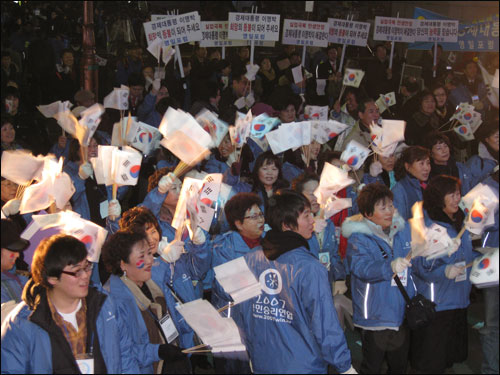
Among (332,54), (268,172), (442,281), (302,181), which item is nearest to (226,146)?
(268,172)

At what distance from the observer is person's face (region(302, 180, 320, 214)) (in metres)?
6.06

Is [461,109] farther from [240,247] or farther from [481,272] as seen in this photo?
[240,247]

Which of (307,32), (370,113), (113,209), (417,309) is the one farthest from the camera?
(307,32)

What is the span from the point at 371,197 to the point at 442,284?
0.93 meters

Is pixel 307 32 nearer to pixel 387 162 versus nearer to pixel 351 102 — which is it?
pixel 351 102

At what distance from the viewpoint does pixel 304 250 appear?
13.7 ft

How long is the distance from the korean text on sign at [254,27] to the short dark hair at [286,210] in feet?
22.0

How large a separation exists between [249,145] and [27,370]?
191 inches

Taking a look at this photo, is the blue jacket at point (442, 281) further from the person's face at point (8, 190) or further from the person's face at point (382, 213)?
the person's face at point (8, 190)

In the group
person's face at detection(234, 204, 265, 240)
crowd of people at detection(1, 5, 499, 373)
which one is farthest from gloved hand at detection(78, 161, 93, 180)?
person's face at detection(234, 204, 265, 240)

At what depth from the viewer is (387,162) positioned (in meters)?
7.00

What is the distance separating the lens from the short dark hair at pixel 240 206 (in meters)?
5.05

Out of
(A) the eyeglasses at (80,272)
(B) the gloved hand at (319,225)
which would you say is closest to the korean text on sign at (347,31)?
(B) the gloved hand at (319,225)

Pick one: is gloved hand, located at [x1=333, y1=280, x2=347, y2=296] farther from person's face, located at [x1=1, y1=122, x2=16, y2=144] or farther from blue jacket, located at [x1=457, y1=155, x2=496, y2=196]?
Result: person's face, located at [x1=1, y1=122, x2=16, y2=144]
